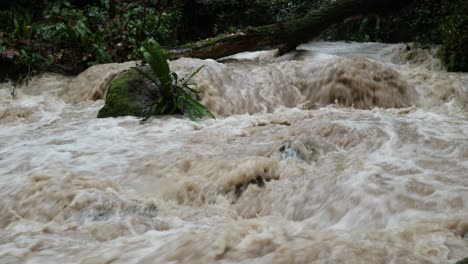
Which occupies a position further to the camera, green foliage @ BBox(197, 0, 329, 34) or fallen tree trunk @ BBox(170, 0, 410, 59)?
green foliage @ BBox(197, 0, 329, 34)

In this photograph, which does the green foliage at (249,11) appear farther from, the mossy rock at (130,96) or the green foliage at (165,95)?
the green foliage at (165,95)

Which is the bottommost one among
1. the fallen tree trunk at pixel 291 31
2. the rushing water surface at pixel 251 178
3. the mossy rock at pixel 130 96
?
→ the rushing water surface at pixel 251 178

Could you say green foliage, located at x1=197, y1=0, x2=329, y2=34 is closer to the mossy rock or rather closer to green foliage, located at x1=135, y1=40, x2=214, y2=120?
the mossy rock

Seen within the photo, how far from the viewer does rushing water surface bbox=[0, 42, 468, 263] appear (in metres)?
2.52

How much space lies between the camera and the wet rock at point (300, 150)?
411cm

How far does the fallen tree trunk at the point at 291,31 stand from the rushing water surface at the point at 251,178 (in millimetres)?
1838

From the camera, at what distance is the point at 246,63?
8688mm

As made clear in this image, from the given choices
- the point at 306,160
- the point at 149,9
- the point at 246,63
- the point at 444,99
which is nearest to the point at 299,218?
the point at 306,160

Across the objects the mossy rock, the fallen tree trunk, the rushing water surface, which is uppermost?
the fallen tree trunk

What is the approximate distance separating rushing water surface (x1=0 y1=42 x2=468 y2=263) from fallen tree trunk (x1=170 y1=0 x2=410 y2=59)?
1.84m

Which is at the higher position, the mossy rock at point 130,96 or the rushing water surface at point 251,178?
the mossy rock at point 130,96

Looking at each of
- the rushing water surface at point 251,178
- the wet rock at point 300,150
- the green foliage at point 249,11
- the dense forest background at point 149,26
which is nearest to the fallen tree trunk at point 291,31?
the dense forest background at point 149,26

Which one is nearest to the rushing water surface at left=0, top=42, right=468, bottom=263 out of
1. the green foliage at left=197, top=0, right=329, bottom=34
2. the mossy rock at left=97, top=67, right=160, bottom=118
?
the mossy rock at left=97, top=67, right=160, bottom=118

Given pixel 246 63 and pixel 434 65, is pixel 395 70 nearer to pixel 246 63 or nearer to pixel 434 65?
pixel 434 65
